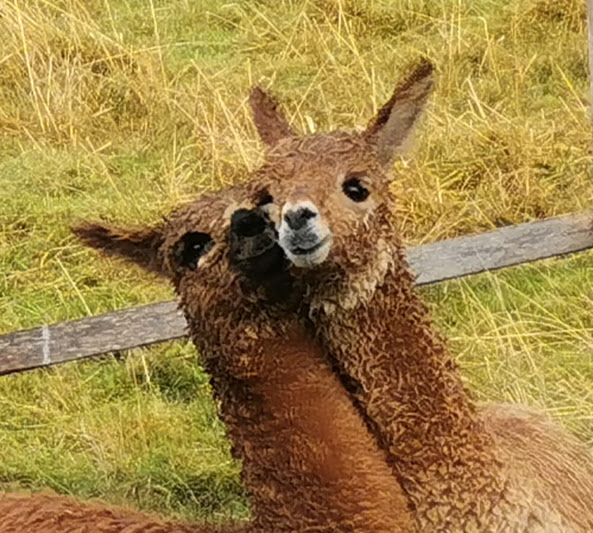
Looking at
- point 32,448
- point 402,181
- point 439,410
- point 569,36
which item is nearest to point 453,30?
point 569,36

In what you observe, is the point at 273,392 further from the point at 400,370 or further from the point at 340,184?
the point at 340,184

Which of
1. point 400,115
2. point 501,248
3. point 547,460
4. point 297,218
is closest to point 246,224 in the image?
point 297,218

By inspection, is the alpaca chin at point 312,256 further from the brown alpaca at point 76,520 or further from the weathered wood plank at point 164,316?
the weathered wood plank at point 164,316

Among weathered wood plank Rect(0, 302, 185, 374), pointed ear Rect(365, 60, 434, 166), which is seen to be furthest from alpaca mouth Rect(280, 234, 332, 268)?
weathered wood plank Rect(0, 302, 185, 374)

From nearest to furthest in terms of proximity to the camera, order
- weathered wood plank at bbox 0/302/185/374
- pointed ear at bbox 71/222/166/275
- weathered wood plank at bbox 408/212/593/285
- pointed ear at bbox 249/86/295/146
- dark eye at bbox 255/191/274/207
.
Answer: dark eye at bbox 255/191/274/207, pointed ear at bbox 71/222/166/275, pointed ear at bbox 249/86/295/146, weathered wood plank at bbox 0/302/185/374, weathered wood plank at bbox 408/212/593/285

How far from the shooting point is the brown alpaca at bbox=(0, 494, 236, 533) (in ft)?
8.39

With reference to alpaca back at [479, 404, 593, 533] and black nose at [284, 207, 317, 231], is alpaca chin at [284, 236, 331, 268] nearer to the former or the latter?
black nose at [284, 207, 317, 231]

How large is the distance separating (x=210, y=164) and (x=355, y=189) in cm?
281

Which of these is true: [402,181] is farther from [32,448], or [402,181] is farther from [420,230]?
[32,448]

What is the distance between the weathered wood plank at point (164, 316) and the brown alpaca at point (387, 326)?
1393 mm

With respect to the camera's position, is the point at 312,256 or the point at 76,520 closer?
the point at 312,256

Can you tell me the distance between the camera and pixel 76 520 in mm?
2580

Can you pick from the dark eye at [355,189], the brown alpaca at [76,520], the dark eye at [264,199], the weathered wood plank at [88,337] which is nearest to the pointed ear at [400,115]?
the dark eye at [355,189]

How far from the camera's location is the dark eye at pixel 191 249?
225 cm
